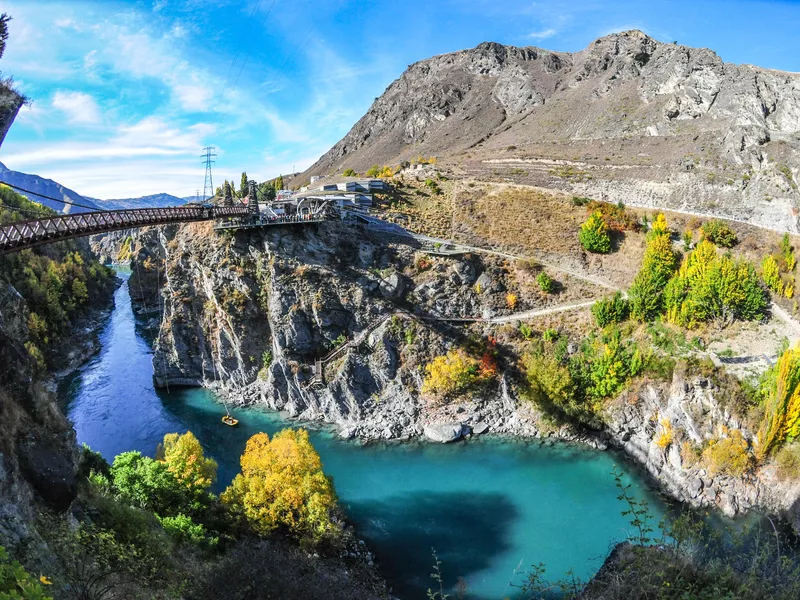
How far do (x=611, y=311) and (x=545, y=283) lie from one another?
257 inches

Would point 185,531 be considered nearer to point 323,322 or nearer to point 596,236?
point 323,322

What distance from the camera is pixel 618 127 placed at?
221 feet

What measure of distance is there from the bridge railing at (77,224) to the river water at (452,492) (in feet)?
60.2

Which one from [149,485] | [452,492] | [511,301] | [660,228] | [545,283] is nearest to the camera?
[149,485]

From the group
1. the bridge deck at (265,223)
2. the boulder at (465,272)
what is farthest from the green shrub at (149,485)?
the boulder at (465,272)

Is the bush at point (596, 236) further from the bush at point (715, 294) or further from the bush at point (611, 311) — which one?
the bush at point (715, 294)

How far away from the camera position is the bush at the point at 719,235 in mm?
41438

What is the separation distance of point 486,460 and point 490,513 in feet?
18.2

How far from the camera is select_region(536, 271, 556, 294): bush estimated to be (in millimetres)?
42969

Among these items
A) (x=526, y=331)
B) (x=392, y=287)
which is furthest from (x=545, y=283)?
(x=392, y=287)

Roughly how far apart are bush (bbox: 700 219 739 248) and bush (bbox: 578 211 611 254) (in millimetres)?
8236

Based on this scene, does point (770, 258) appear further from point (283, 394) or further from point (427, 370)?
point (283, 394)

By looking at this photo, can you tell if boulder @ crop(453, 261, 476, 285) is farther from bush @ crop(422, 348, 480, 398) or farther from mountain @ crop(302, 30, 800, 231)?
mountain @ crop(302, 30, 800, 231)

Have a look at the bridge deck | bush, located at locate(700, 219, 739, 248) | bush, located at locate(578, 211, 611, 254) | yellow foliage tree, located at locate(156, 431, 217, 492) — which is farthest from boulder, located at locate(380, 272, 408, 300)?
bush, located at locate(700, 219, 739, 248)
